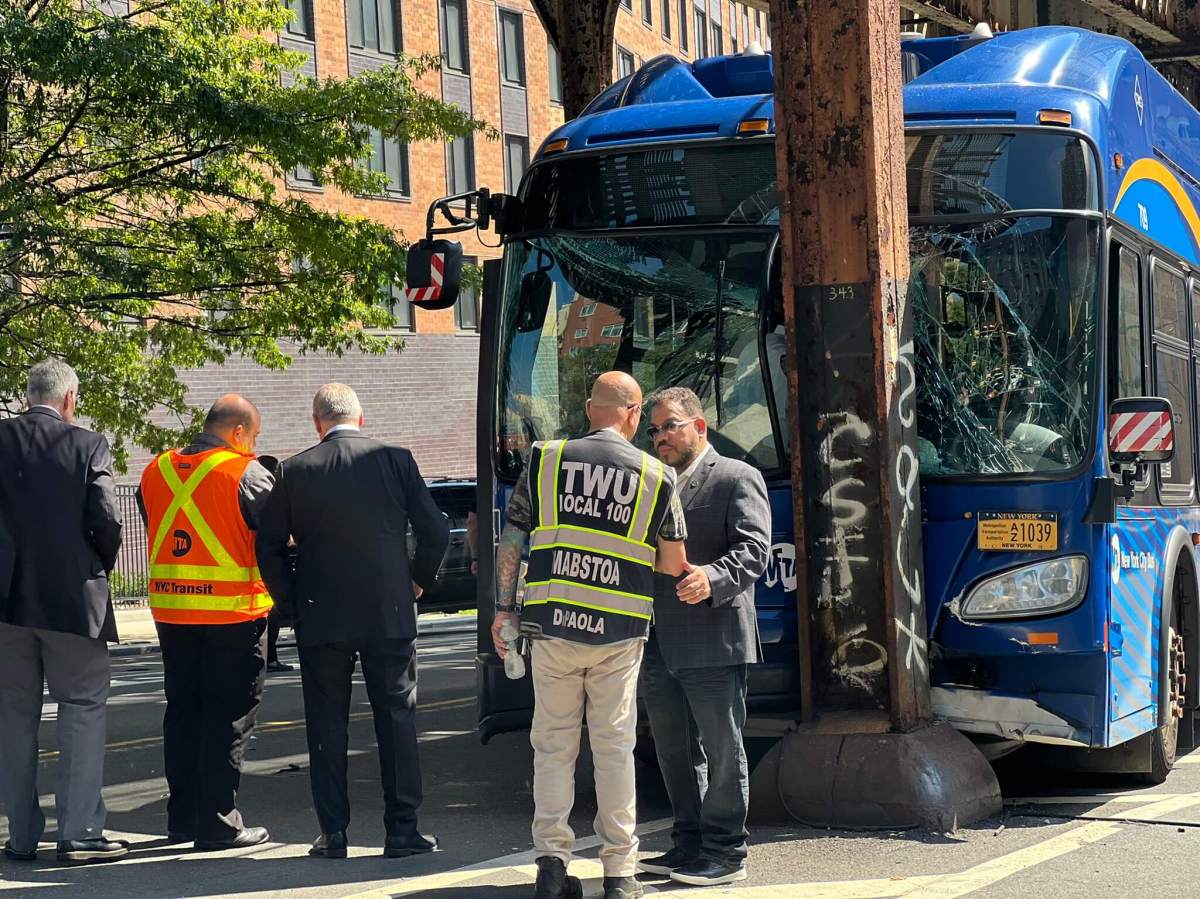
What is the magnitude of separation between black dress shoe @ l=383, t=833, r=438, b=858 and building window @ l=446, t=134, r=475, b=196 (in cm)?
3309

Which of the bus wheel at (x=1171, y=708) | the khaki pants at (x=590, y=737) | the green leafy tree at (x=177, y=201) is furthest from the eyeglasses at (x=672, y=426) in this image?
the green leafy tree at (x=177, y=201)

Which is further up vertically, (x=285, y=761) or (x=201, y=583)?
(x=201, y=583)

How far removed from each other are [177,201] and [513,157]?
23058 mm

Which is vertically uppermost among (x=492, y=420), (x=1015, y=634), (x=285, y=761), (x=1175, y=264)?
(x=1175, y=264)

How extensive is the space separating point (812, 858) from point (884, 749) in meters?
0.66

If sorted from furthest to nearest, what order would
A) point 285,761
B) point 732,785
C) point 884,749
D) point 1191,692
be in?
point 285,761 → point 1191,692 → point 884,749 → point 732,785

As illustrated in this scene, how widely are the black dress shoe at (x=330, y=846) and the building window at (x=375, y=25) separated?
31016 millimetres

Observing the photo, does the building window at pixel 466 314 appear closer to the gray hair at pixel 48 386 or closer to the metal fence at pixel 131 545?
the metal fence at pixel 131 545

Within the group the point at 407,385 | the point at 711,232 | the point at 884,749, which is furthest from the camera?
the point at 407,385

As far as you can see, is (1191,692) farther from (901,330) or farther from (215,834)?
(215,834)

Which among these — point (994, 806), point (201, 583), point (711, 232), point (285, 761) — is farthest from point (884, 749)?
point (285, 761)

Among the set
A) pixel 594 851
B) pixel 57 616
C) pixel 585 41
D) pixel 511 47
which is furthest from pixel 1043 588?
pixel 511 47

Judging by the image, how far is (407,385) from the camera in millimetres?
37719

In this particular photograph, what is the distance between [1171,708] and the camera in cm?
851
